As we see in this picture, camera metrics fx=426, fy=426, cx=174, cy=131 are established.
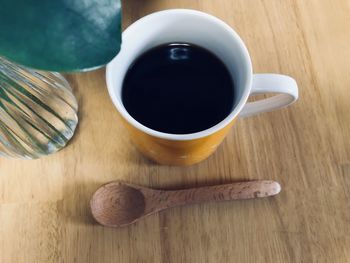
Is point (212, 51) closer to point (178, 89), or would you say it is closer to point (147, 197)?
point (178, 89)

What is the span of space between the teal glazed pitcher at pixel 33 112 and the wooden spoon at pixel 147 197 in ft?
0.24

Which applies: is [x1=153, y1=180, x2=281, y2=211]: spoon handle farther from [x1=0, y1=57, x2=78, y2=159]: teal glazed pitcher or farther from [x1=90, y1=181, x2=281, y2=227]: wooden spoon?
[x1=0, y1=57, x2=78, y2=159]: teal glazed pitcher

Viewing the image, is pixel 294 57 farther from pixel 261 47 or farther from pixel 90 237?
pixel 90 237

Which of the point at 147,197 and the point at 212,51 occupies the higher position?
the point at 212,51

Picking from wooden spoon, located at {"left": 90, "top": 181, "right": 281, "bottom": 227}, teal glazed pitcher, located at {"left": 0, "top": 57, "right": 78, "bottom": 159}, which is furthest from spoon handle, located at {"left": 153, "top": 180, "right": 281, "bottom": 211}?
teal glazed pitcher, located at {"left": 0, "top": 57, "right": 78, "bottom": 159}

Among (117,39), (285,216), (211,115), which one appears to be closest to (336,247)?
(285,216)

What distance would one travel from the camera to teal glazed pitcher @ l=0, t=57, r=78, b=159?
1.22 ft

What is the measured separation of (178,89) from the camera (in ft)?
1.35

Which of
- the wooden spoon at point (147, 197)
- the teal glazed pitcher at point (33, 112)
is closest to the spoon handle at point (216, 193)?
the wooden spoon at point (147, 197)

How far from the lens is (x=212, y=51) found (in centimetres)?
41

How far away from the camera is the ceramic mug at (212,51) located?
0.35 metres

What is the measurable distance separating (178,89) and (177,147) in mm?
73

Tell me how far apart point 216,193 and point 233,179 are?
0.10 feet

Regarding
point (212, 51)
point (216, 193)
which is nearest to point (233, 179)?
point (216, 193)
